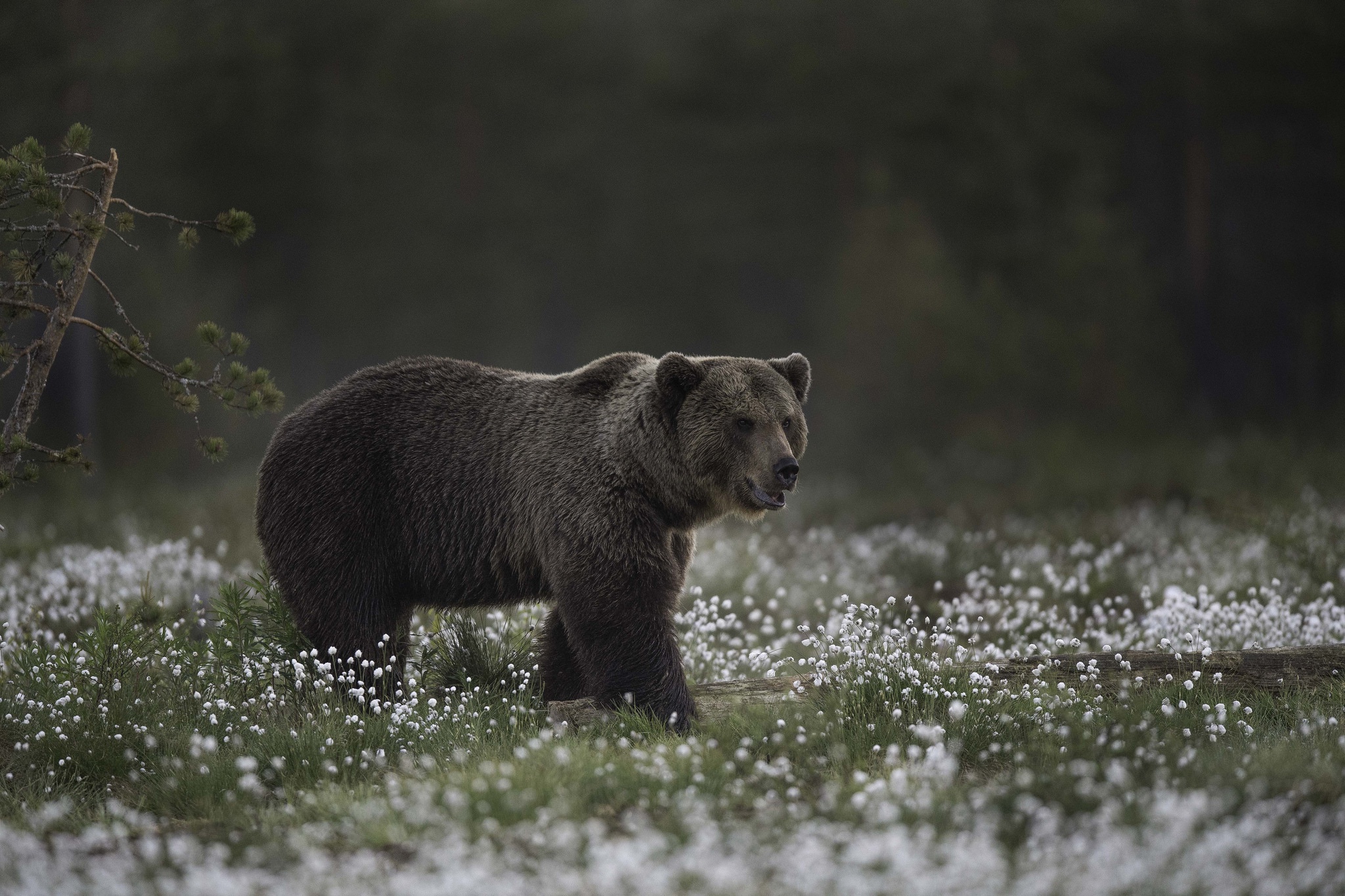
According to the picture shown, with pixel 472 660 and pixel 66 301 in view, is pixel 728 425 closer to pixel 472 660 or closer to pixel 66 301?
pixel 472 660

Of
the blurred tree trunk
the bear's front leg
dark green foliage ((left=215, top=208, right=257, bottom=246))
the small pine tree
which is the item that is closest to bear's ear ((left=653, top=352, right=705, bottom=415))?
the bear's front leg

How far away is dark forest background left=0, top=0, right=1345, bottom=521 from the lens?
19125 mm

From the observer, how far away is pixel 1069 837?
13.4 ft

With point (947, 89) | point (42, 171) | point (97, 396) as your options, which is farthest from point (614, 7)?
point (42, 171)

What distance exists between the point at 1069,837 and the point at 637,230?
2787 cm

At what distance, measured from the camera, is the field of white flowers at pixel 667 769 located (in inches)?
142

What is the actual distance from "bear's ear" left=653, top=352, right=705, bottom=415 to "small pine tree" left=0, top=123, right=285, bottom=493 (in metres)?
2.21

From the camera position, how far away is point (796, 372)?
7.07 metres

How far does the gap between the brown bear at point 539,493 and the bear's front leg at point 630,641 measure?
0.01m

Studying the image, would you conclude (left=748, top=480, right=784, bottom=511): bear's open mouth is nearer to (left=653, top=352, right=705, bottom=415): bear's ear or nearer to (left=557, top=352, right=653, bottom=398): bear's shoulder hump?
(left=653, top=352, right=705, bottom=415): bear's ear

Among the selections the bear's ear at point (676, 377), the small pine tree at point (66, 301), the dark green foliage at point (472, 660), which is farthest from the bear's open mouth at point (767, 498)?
the small pine tree at point (66, 301)

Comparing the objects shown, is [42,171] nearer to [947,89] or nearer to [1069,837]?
[1069,837]

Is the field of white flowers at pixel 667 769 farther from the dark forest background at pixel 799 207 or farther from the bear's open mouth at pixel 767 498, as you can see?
the dark forest background at pixel 799 207

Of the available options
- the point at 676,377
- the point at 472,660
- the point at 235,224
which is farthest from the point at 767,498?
the point at 235,224
